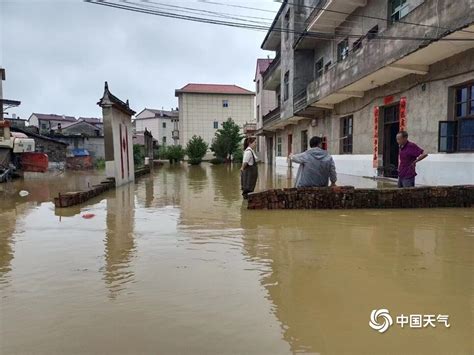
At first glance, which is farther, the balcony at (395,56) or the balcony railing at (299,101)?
the balcony railing at (299,101)

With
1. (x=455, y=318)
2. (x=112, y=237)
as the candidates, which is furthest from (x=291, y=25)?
(x=455, y=318)

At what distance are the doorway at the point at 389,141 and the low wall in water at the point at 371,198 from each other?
19.0ft

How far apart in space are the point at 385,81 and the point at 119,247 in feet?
35.5

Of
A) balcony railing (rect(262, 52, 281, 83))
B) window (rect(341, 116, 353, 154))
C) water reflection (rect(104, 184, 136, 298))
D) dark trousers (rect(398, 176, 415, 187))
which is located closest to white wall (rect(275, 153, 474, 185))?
dark trousers (rect(398, 176, 415, 187))

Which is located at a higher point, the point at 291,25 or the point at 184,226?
the point at 291,25

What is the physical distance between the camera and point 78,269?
3881 mm

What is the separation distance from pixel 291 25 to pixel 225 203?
15.2 metres

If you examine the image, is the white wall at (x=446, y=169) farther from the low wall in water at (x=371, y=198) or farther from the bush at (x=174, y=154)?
the bush at (x=174, y=154)

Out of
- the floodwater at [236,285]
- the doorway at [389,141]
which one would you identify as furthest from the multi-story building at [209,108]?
the floodwater at [236,285]

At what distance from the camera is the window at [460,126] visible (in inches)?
358

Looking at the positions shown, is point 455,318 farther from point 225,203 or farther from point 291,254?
point 225,203

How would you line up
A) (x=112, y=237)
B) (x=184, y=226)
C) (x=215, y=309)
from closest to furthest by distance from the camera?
1. (x=215, y=309)
2. (x=112, y=237)
3. (x=184, y=226)

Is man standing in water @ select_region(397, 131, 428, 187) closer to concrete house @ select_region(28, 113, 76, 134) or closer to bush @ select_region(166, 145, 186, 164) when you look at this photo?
bush @ select_region(166, 145, 186, 164)

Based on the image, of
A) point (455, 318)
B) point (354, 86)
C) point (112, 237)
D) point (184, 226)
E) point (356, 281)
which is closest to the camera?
point (455, 318)
